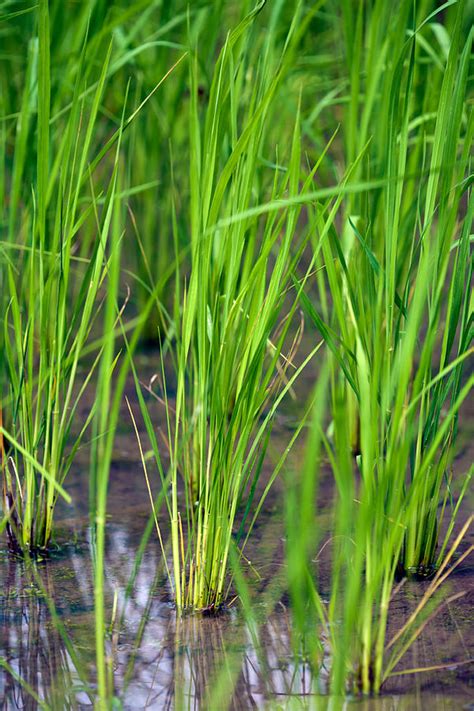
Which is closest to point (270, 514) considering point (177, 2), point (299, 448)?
point (299, 448)

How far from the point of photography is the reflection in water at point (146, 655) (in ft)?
3.32

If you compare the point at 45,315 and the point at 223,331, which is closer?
the point at 223,331

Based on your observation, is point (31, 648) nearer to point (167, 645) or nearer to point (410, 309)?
point (167, 645)

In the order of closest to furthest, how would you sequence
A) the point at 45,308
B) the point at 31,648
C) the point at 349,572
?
the point at 349,572 → the point at 31,648 → the point at 45,308

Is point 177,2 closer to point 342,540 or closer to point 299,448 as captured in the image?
point 299,448

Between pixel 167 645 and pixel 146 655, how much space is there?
0.03 metres

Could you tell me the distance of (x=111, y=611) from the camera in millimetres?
1200

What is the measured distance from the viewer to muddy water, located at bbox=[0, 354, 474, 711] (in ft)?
3.33

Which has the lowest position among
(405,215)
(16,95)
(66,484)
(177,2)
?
(66,484)

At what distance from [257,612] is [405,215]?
69cm

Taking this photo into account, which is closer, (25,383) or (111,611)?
(111,611)

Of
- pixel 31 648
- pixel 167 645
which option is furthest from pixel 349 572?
pixel 31 648

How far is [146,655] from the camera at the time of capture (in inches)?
43.2

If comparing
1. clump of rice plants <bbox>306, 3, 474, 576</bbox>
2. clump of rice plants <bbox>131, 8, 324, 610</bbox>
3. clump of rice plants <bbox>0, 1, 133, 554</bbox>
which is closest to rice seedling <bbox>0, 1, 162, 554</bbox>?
clump of rice plants <bbox>0, 1, 133, 554</bbox>
